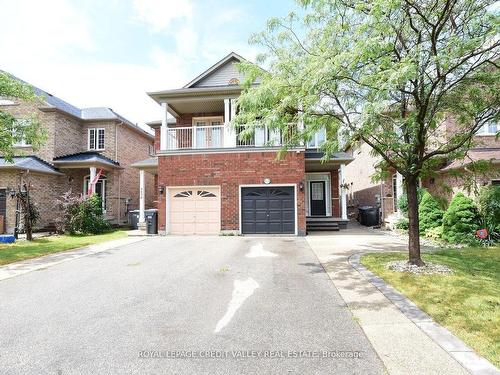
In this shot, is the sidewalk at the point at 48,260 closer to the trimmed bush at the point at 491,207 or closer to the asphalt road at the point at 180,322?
the asphalt road at the point at 180,322

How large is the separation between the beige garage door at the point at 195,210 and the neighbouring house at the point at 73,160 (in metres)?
6.34

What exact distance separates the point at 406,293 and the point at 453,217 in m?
7.75

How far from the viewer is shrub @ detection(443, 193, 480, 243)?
1101cm

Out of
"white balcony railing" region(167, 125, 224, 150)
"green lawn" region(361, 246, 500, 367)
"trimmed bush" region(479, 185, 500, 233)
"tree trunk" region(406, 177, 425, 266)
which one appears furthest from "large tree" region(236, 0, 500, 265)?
"white balcony railing" region(167, 125, 224, 150)

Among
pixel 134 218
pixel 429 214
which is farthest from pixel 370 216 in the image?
pixel 134 218

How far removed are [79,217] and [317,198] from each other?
509 inches

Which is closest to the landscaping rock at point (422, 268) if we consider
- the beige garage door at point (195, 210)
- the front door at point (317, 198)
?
the beige garage door at point (195, 210)

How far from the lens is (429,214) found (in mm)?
13234

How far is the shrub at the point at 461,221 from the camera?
36.1 feet

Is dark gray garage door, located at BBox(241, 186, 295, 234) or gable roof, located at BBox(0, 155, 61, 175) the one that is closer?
dark gray garage door, located at BBox(241, 186, 295, 234)

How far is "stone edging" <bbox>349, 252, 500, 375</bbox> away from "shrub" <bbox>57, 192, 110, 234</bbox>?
47.8 ft

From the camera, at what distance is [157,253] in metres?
9.82

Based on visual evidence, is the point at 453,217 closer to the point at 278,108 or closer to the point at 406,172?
the point at 406,172

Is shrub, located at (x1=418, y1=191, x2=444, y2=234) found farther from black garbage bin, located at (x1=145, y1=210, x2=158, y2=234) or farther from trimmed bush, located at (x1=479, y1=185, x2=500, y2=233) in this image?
black garbage bin, located at (x1=145, y1=210, x2=158, y2=234)
